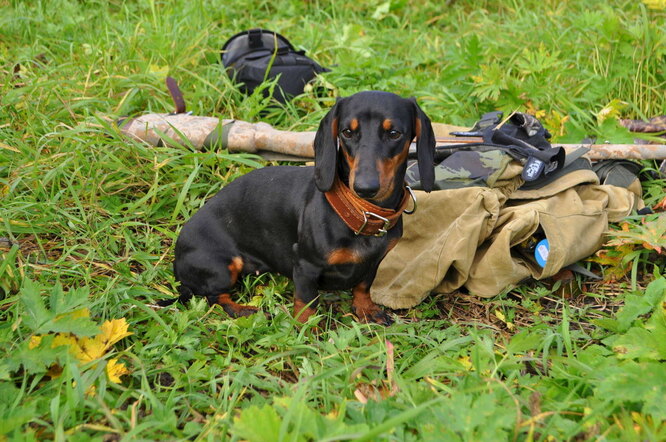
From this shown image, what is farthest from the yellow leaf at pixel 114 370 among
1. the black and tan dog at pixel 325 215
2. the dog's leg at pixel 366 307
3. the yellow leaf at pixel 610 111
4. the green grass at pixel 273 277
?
the yellow leaf at pixel 610 111

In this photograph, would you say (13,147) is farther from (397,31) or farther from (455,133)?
(397,31)

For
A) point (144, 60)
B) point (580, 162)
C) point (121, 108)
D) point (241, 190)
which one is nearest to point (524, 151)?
point (580, 162)

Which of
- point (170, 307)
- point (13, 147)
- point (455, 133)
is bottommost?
point (170, 307)

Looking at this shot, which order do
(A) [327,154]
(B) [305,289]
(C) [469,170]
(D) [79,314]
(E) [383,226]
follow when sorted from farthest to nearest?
(C) [469,170] → (B) [305,289] → (E) [383,226] → (A) [327,154] → (D) [79,314]

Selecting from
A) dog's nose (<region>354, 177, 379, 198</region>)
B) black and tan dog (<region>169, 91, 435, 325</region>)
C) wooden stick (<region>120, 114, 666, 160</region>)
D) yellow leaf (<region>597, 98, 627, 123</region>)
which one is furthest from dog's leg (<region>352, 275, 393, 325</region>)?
yellow leaf (<region>597, 98, 627, 123</region>)

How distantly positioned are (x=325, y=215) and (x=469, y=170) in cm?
107

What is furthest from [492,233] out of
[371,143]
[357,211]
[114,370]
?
[114,370]

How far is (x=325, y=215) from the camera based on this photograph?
2.81 metres

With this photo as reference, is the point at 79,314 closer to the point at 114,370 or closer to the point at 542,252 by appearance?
the point at 114,370

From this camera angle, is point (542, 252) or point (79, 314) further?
point (542, 252)

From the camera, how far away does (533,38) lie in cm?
541

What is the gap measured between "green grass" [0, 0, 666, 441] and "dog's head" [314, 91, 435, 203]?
0.70 m

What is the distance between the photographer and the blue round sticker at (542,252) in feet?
10.1

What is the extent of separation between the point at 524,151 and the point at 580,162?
41cm
